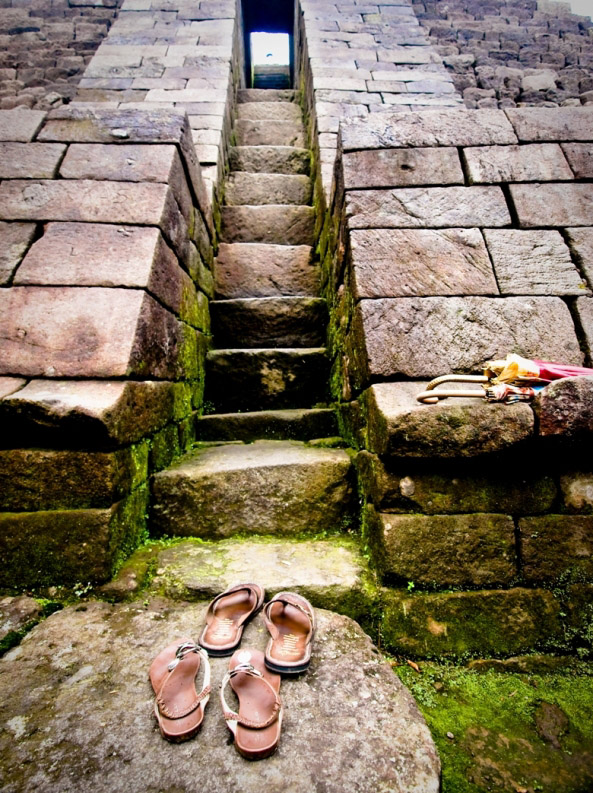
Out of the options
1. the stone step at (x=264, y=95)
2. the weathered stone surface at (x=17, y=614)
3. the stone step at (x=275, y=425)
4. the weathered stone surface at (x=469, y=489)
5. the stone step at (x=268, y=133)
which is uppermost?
the stone step at (x=264, y=95)

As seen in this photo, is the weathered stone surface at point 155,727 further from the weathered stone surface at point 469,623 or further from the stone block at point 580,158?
the stone block at point 580,158

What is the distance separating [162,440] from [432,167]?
7.90 feet

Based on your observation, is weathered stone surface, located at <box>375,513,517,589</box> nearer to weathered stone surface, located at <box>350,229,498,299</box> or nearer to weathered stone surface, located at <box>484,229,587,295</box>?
weathered stone surface, located at <box>350,229,498,299</box>

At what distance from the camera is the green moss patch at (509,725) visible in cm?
120

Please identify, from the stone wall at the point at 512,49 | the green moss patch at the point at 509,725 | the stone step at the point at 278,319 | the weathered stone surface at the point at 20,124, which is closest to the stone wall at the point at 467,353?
the green moss patch at the point at 509,725

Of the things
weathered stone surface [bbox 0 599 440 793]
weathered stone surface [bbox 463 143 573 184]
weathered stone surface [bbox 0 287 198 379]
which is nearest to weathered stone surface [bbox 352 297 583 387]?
weathered stone surface [bbox 463 143 573 184]

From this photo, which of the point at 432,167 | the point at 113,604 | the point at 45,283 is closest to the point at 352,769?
the point at 113,604

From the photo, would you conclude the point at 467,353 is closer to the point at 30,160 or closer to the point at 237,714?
the point at 237,714

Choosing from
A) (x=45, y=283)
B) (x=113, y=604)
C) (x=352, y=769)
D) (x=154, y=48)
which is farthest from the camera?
(x=154, y=48)

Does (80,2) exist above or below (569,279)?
above

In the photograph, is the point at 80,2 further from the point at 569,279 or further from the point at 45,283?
the point at 569,279

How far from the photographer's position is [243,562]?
1817 mm

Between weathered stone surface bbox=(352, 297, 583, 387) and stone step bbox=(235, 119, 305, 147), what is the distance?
4652 mm

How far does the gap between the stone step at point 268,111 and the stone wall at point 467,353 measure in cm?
430
